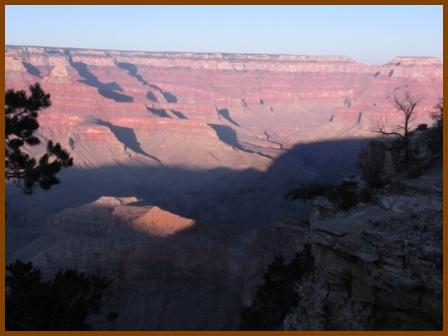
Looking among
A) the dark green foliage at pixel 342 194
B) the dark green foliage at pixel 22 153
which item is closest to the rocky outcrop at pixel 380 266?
the dark green foliage at pixel 342 194

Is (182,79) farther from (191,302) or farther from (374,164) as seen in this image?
(374,164)

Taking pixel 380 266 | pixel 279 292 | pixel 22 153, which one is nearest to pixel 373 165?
pixel 279 292

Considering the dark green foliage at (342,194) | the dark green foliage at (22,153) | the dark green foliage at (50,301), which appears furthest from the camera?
the dark green foliage at (342,194)

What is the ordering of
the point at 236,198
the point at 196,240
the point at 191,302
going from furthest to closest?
the point at 236,198 → the point at 196,240 → the point at 191,302

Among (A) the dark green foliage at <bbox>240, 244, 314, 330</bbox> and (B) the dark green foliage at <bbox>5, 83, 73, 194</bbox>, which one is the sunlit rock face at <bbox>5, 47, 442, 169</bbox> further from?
(B) the dark green foliage at <bbox>5, 83, 73, 194</bbox>

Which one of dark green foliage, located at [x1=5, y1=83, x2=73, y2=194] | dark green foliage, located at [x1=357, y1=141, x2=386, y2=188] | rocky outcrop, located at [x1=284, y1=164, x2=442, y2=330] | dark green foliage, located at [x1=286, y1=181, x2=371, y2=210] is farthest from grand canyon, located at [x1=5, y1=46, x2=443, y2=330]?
dark green foliage, located at [x1=5, y1=83, x2=73, y2=194]

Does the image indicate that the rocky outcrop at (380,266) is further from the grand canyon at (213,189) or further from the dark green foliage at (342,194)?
the dark green foliage at (342,194)

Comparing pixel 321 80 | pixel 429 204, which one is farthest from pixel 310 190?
pixel 321 80
